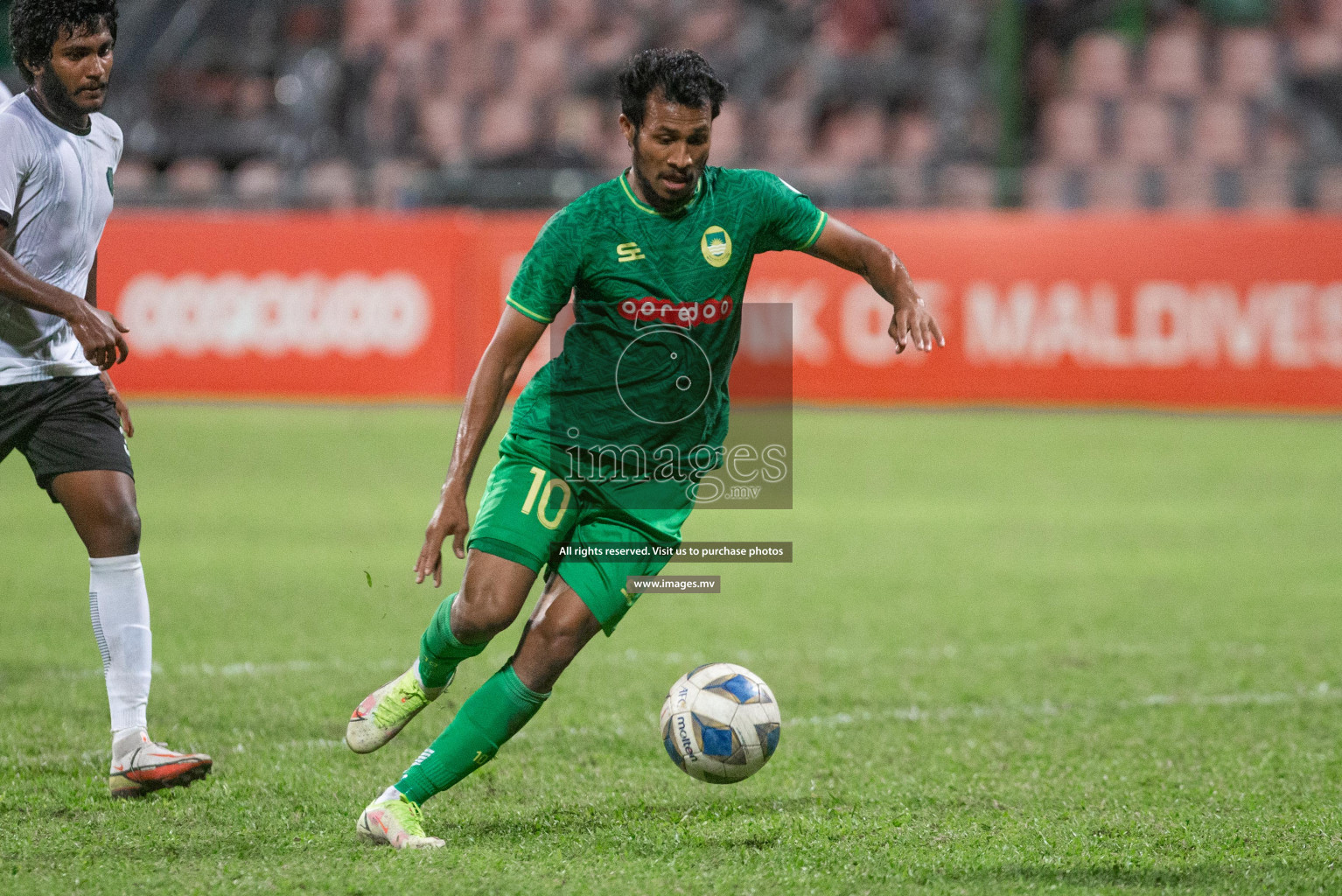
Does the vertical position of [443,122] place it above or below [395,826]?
above

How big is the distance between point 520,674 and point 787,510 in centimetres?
680

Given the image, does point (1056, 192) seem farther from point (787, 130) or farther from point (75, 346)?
point (75, 346)

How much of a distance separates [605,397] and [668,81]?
0.83 metres

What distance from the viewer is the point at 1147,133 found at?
63.7ft

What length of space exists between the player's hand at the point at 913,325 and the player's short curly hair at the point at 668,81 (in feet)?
2.36

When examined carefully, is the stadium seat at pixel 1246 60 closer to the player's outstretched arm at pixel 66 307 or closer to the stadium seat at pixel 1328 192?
the stadium seat at pixel 1328 192

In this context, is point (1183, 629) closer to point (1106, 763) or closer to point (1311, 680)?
point (1311, 680)

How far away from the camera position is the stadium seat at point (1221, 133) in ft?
63.0

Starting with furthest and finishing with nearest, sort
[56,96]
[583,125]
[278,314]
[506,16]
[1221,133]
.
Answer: [506,16] → [583,125] → [1221,133] → [278,314] → [56,96]

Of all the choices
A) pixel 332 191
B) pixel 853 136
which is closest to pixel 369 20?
pixel 332 191

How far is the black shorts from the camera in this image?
4.62 m

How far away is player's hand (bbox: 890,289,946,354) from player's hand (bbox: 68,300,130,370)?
204 centimetres

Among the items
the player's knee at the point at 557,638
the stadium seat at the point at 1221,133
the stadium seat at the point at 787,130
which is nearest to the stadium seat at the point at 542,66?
the stadium seat at the point at 787,130

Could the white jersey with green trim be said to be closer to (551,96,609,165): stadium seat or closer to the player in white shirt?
the player in white shirt
